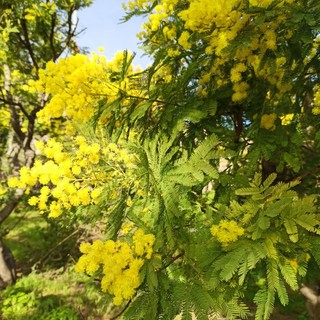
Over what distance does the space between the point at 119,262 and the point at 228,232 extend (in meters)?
0.63

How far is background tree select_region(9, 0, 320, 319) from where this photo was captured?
5.50 feet

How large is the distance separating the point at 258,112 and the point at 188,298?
6.15ft

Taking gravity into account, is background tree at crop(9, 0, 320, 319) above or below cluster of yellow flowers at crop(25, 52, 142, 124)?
below

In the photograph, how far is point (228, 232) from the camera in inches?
67.9

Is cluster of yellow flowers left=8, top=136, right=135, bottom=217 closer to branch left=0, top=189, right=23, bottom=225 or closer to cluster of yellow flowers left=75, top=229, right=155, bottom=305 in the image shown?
cluster of yellow flowers left=75, top=229, right=155, bottom=305

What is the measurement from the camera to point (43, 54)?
272 inches

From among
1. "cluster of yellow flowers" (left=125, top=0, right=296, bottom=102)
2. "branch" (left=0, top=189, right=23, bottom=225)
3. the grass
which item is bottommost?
the grass

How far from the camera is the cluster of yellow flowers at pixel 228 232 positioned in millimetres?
1702

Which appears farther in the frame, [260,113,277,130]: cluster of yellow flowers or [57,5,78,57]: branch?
[57,5,78,57]: branch

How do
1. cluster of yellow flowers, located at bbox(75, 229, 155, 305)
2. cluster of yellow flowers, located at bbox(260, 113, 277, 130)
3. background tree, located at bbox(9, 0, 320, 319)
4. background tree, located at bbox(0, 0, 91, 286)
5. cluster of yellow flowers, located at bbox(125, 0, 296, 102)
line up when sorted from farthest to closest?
1. background tree, located at bbox(0, 0, 91, 286)
2. cluster of yellow flowers, located at bbox(260, 113, 277, 130)
3. cluster of yellow flowers, located at bbox(125, 0, 296, 102)
4. background tree, located at bbox(9, 0, 320, 319)
5. cluster of yellow flowers, located at bbox(75, 229, 155, 305)

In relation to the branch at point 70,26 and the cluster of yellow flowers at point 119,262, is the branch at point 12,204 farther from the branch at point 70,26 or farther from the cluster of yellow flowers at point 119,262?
the cluster of yellow flowers at point 119,262

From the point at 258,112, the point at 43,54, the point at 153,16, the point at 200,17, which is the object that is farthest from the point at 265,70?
the point at 43,54

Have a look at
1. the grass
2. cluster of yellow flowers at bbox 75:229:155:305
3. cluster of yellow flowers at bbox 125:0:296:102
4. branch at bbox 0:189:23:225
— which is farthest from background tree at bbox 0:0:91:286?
cluster of yellow flowers at bbox 75:229:155:305

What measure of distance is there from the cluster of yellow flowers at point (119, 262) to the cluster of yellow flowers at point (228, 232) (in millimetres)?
382
